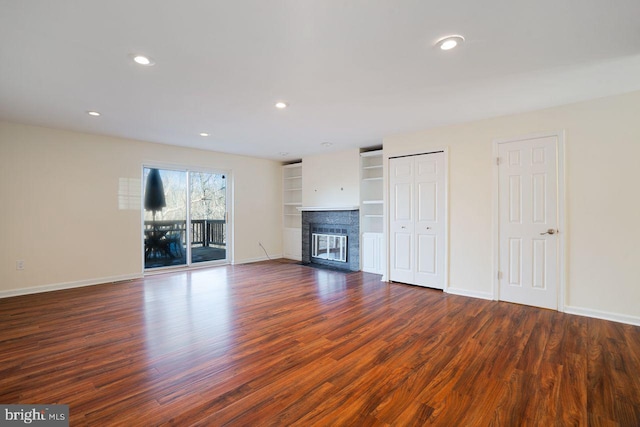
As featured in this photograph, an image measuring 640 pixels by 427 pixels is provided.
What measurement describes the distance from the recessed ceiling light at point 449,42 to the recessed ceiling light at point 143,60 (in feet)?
7.58

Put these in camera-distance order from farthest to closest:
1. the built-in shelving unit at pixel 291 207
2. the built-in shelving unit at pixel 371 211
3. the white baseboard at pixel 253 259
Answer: the built-in shelving unit at pixel 291 207
the white baseboard at pixel 253 259
the built-in shelving unit at pixel 371 211

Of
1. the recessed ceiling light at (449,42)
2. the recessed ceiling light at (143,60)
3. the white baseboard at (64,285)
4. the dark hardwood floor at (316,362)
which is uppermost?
the recessed ceiling light at (143,60)

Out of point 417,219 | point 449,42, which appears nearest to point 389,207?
point 417,219

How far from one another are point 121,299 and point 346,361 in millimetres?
3401

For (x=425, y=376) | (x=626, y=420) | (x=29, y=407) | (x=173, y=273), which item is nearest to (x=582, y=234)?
(x=626, y=420)

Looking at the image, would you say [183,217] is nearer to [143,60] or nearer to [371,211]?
[371,211]

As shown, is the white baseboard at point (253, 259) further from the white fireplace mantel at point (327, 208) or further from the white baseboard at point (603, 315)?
the white baseboard at point (603, 315)

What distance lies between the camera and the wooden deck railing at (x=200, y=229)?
18.8 ft

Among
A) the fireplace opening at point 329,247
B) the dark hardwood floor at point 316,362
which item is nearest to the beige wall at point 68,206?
the dark hardwood floor at point 316,362

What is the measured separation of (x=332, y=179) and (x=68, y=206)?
4.65 meters

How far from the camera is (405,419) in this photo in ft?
5.60

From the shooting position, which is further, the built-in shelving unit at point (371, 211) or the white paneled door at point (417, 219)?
the built-in shelving unit at point (371, 211)

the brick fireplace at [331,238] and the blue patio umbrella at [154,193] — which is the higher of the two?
the blue patio umbrella at [154,193]

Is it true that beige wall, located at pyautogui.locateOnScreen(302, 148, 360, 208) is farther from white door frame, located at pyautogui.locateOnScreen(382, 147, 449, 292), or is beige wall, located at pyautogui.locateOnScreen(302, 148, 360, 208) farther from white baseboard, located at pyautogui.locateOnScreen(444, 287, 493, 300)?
white baseboard, located at pyautogui.locateOnScreen(444, 287, 493, 300)
